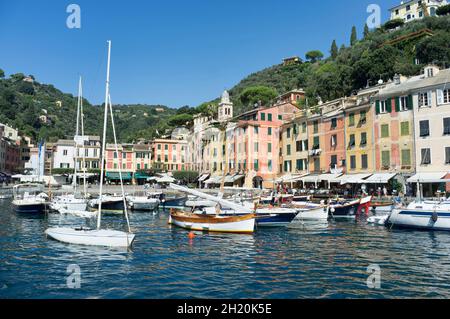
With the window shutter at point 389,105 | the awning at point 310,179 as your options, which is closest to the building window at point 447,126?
the window shutter at point 389,105

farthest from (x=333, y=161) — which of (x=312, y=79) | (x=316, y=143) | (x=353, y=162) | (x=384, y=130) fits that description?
(x=312, y=79)

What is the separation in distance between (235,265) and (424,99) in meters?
34.1

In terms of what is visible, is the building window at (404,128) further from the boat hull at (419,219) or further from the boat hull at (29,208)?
the boat hull at (29,208)

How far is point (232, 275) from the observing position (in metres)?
15.0

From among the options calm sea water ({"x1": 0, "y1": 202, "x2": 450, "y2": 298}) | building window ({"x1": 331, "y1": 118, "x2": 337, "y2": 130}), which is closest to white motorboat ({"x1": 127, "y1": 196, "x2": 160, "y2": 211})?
calm sea water ({"x1": 0, "y1": 202, "x2": 450, "y2": 298})

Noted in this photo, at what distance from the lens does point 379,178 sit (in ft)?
138

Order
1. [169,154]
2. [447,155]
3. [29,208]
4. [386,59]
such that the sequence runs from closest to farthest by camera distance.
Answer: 1. [29,208]
2. [447,155]
3. [386,59]
4. [169,154]

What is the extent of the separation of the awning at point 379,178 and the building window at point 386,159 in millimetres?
1412

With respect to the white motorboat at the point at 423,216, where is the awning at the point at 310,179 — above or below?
above

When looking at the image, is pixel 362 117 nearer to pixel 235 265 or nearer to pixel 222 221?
pixel 222 221

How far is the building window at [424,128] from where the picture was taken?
1569 inches

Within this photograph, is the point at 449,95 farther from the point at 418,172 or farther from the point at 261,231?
the point at 261,231

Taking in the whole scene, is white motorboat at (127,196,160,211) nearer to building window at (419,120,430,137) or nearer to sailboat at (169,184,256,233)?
sailboat at (169,184,256,233)

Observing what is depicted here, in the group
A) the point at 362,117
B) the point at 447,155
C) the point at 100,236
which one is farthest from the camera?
the point at 362,117
